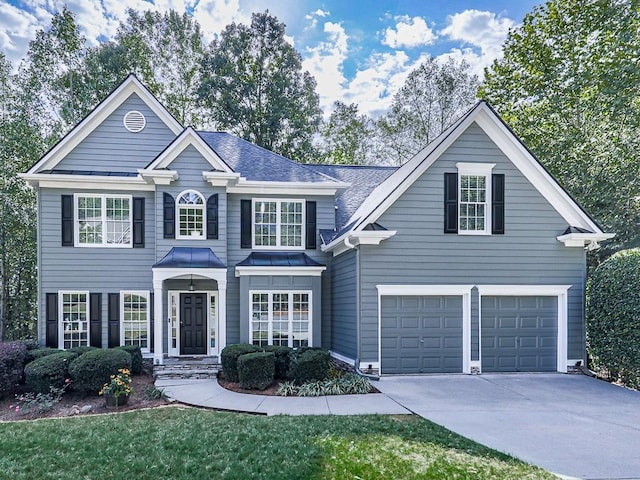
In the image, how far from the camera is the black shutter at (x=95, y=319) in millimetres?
12491

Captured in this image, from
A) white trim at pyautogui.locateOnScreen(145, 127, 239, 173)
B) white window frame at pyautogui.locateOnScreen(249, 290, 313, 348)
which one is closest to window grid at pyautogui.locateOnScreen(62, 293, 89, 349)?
white trim at pyautogui.locateOnScreen(145, 127, 239, 173)

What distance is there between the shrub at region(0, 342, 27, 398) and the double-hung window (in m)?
6.62

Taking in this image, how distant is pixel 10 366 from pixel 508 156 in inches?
529

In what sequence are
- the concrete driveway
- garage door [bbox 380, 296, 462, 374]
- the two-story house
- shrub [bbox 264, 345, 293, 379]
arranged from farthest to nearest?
the two-story house
garage door [bbox 380, 296, 462, 374]
shrub [bbox 264, 345, 293, 379]
the concrete driveway

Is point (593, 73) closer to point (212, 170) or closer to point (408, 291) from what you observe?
point (408, 291)

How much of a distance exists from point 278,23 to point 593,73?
1867 cm

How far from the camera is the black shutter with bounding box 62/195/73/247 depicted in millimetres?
12562

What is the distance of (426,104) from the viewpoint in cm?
2742

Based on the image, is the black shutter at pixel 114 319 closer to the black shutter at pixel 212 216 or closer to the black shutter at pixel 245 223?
the black shutter at pixel 212 216

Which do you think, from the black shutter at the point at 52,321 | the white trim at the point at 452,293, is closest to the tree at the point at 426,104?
the white trim at the point at 452,293

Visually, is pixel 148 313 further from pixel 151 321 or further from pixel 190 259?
pixel 190 259

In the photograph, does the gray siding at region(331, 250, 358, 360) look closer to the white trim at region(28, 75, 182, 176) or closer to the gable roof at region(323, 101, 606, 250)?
the gable roof at region(323, 101, 606, 250)

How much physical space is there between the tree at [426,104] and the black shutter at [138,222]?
19245mm

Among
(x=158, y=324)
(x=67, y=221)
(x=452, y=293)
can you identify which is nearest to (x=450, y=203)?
(x=452, y=293)
